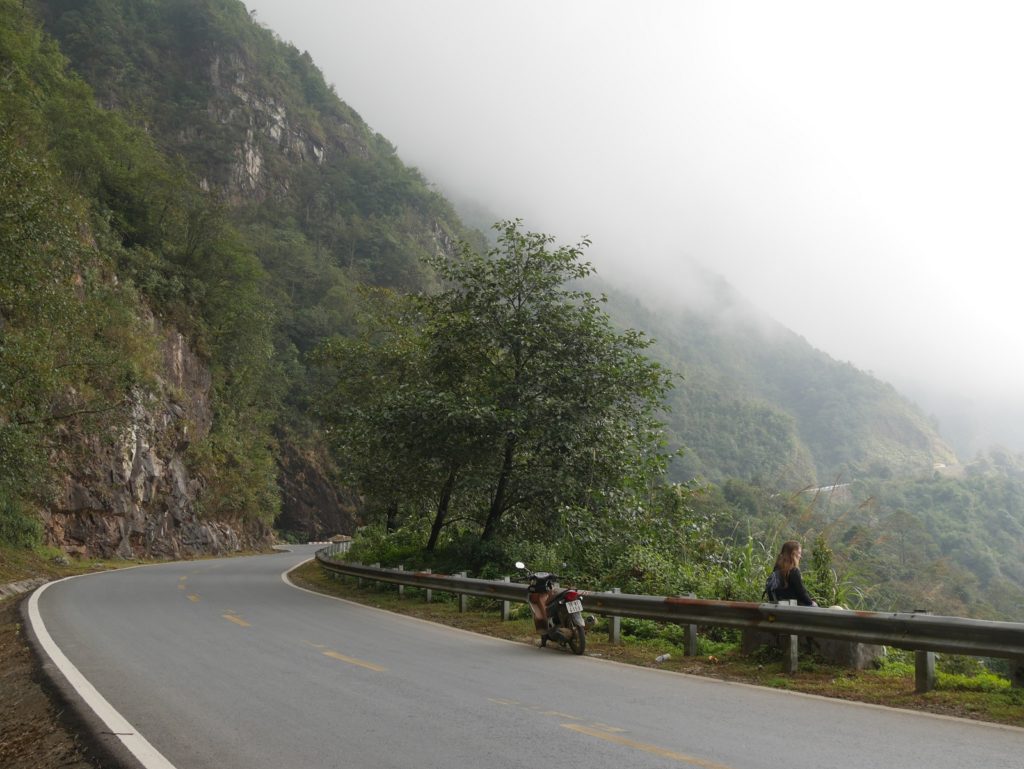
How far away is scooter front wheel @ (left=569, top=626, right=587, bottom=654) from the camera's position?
10.6 m

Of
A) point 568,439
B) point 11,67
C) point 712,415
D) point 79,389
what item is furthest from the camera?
point 712,415

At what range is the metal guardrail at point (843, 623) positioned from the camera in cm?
716

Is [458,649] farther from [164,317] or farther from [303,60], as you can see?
[303,60]

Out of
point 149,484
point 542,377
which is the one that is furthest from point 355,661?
point 149,484

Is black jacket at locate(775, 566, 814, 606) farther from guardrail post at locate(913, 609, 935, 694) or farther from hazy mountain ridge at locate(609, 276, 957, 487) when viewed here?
hazy mountain ridge at locate(609, 276, 957, 487)

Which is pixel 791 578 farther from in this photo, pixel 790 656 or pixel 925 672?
pixel 925 672

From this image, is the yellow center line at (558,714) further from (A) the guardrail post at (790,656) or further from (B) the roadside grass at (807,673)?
(A) the guardrail post at (790,656)

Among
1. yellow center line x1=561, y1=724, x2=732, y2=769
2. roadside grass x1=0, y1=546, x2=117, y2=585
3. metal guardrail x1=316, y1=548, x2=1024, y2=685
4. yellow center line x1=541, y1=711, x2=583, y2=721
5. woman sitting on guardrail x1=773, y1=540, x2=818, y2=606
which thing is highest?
woman sitting on guardrail x1=773, y1=540, x2=818, y2=606

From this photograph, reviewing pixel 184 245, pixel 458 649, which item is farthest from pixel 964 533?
pixel 458 649

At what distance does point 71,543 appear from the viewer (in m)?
33.9

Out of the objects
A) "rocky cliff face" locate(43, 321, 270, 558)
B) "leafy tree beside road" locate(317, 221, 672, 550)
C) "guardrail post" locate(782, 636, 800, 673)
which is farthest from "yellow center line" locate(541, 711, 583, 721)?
"rocky cliff face" locate(43, 321, 270, 558)

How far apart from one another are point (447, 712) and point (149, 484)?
3781 cm

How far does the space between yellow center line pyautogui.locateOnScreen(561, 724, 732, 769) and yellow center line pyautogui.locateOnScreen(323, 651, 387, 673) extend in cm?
332

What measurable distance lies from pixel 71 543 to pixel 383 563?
1867 centimetres
